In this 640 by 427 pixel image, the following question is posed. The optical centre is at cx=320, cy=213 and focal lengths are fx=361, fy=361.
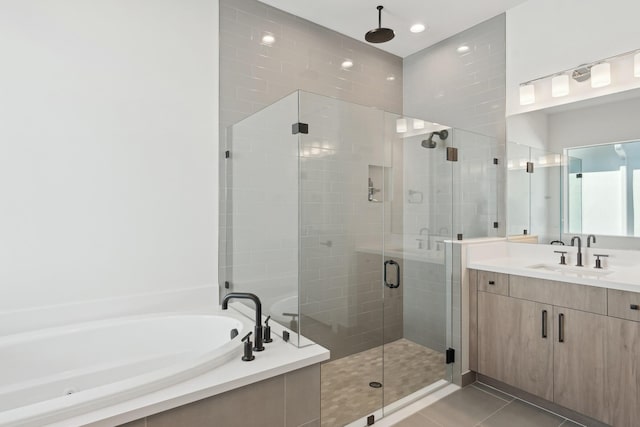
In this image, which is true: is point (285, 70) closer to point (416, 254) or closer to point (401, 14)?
point (401, 14)

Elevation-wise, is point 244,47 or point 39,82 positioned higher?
point 244,47

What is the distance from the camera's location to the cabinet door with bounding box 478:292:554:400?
7.83 feet

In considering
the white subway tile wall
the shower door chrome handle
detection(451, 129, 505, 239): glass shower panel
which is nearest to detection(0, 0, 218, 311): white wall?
the white subway tile wall

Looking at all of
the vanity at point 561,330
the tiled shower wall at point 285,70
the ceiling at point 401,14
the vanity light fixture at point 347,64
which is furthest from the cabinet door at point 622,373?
the vanity light fixture at point 347,64

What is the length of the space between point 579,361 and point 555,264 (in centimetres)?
83

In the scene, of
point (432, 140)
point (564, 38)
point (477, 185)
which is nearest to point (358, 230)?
point (432, 140)

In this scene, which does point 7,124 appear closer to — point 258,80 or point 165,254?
point 165,254

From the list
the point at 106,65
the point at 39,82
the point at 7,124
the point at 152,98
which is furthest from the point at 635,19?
the point at 7,124

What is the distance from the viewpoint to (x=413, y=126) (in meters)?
2.85

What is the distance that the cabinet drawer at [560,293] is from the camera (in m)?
2.14

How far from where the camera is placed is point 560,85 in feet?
9.07

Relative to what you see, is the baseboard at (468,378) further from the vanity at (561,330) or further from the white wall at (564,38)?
the white wall at (564,38)

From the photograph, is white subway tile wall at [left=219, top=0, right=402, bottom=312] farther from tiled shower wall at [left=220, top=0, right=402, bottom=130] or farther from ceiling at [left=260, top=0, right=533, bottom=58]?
ceiling at [left=260, top=0, right=533, bottom=58]

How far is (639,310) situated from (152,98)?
3189mm
